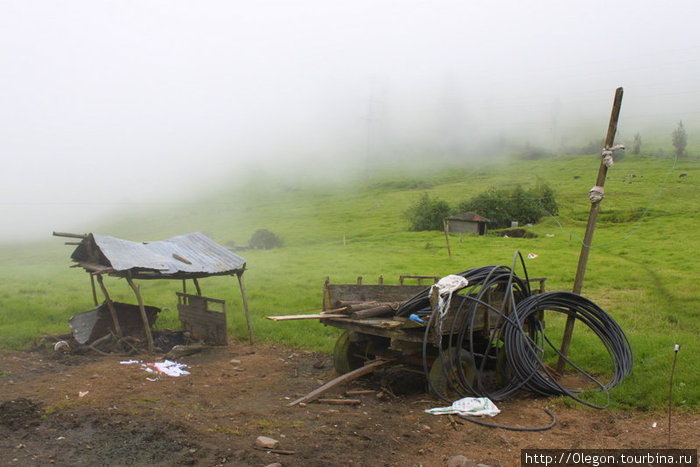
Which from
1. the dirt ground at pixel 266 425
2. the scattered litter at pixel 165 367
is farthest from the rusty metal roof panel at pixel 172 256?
the dirt ground at pixel 266 425

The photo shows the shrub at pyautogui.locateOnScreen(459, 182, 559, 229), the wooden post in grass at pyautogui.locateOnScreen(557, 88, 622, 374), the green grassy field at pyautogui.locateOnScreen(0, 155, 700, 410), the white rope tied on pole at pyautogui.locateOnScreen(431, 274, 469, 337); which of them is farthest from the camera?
the shrub at pyautogui.locateOnScreen(459, 182, 559, 229)

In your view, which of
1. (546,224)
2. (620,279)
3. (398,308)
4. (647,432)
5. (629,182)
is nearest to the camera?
(647,432)

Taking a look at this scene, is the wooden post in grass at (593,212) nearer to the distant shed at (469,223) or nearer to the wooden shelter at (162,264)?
the wooden shelter at (162,264)

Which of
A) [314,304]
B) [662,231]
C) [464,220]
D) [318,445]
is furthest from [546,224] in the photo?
[318,445]

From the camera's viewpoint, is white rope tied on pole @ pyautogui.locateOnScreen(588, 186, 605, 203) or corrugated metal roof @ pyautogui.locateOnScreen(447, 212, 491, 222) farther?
→ corrugated metal roof @ pyautogui.locateOnScreen(447, 212, 491, 222)

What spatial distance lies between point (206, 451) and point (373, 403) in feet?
9.24

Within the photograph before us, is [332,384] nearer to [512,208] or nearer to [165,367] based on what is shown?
[165,367]


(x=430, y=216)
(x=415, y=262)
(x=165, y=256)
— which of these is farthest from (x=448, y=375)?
(x=430, y=216)

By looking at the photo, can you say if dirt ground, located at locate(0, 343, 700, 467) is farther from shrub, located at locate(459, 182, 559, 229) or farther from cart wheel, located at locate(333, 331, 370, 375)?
shrub, located at locate(459, 182, 559, 229)

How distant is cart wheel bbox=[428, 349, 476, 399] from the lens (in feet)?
24.5

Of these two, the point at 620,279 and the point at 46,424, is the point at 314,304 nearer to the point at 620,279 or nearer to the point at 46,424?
the point at 46,424

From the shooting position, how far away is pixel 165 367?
412 inches

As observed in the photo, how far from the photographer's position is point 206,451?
18.6 feet

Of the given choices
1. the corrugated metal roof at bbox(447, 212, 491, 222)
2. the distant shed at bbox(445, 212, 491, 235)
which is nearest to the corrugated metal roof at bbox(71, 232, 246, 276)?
the distant shed at bbox(445, 212, 491, 235)
